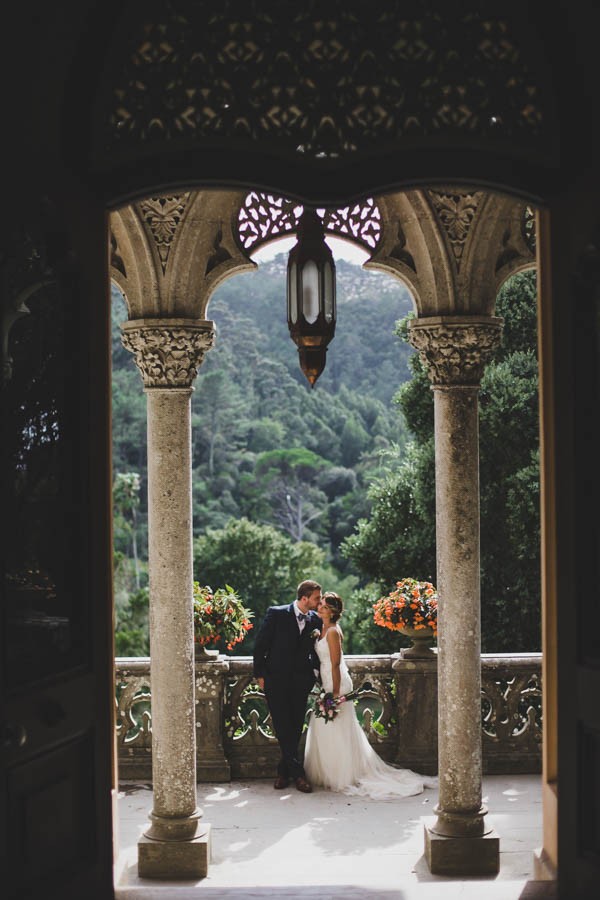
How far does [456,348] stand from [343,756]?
3.47 metres

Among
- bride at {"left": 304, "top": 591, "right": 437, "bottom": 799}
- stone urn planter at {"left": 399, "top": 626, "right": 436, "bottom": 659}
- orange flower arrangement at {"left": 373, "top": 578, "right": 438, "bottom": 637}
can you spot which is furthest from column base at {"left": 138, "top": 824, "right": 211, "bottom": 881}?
stone urn planter at {"left": 399, "top": 626, "right": 436, "bottom": 659}

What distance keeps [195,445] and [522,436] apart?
63.0 feet

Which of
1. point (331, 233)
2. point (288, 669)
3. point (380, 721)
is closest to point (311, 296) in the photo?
point (331, 233)

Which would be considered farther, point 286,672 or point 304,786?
point 286,672

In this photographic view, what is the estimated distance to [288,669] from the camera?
854cm

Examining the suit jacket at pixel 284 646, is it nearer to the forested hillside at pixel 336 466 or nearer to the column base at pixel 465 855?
the column base at pixel 465 855

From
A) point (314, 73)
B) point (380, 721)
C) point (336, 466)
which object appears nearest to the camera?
point (314, 73)

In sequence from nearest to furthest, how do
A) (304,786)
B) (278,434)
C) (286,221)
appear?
(286,221) < (304,786) < (278,434)

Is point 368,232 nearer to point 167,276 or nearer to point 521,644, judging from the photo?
point 167,276

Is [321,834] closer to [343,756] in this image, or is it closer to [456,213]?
[343,756]

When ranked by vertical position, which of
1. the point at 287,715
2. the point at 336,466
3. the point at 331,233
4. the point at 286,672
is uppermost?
the point at 336,466

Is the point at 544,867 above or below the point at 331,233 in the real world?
below

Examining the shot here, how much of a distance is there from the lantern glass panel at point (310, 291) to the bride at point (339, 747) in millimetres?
3302

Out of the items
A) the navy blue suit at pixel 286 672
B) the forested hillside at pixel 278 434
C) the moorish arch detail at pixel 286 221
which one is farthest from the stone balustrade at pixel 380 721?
the forested hillside at pixel 278 434
